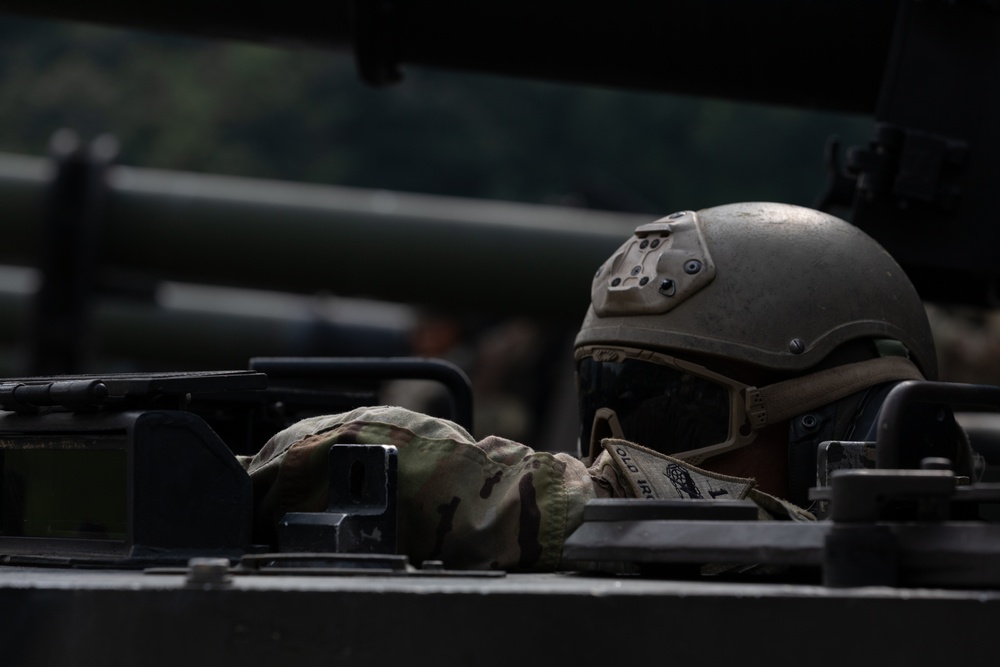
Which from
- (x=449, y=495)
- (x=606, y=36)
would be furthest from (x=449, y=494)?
(x=606, y=36)

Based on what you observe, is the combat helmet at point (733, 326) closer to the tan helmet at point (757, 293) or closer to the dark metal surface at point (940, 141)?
the tan helmet at point (757, 293)

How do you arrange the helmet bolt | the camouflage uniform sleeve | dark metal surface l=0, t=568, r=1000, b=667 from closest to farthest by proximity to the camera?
dark metal surface l=0, t=568, r=1000, b=667, the camouflage uniform sleeve, the helmet bolt

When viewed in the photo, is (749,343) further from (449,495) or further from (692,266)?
(449,495)

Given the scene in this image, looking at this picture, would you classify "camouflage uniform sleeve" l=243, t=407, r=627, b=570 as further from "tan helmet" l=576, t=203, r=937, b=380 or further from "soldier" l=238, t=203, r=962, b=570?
"tan helmet" l=576, t=203, r=937, b=380

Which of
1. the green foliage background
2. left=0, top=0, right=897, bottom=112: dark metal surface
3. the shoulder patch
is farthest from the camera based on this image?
the green foliage background

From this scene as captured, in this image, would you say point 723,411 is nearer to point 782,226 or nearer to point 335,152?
point 782,226

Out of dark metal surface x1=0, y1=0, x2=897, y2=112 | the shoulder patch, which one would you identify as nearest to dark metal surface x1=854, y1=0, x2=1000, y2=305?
dark metal surface x1=0, y1=0, x2=897, y2=112

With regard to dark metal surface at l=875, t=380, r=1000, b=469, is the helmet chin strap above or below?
below

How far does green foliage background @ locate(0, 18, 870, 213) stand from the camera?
3369cm

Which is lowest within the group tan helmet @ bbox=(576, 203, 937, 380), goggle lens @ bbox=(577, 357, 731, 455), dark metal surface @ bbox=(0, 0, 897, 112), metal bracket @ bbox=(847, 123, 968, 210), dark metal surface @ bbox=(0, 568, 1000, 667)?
dark metal surface @ bbox=(0, 568, 1000, 667)

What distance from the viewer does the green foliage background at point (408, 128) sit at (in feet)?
111

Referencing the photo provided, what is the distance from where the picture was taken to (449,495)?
2.20 meters

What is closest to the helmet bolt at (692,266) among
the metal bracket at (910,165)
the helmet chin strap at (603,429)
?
the helmet chin strap at (603,429)

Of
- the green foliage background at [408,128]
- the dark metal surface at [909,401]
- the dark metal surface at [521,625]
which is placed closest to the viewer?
the dark metal surface at [521,625]
